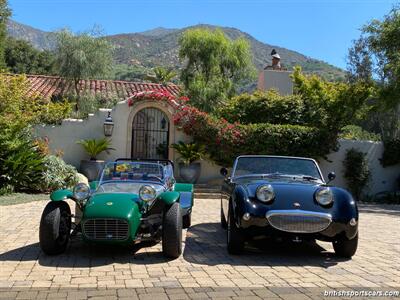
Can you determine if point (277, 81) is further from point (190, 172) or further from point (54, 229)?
point (54, 229)

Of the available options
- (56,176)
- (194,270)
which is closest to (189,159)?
(56,176)

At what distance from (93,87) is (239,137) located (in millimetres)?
11011

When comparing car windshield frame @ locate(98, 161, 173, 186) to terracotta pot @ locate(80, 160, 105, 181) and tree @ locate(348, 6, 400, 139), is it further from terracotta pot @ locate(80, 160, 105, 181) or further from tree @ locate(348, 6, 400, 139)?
tree @ locate(348, 6, 400, 139)

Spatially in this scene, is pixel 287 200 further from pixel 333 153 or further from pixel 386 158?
pixel 386 158

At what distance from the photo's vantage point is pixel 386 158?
18297 mm


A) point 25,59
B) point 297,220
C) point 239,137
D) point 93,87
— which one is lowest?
point 297,220

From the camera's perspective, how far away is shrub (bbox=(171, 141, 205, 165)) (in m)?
16.7

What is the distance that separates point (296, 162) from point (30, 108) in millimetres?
11662

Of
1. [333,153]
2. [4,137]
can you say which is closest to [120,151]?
[4,137]

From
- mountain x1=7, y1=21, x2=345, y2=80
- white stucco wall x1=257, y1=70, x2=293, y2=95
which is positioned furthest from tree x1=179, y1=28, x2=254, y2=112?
mountain x1=7, y1=21, x2=345, y2=80

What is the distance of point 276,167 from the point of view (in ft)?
25.5

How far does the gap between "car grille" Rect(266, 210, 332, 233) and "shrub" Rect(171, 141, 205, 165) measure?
424 inches

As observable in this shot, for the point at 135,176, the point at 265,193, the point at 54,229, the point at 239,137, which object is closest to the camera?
the point at 54,229

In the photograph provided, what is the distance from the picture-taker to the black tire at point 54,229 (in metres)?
5.93
